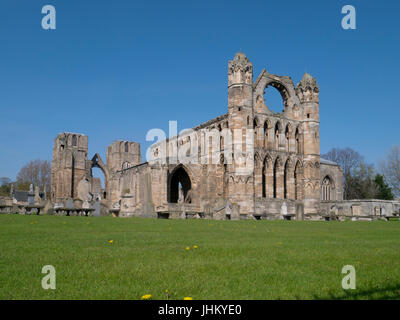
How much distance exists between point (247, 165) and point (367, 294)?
3268 centimetres

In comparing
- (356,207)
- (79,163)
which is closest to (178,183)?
(356,207)

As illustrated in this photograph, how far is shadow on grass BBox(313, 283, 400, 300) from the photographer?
4.32 m

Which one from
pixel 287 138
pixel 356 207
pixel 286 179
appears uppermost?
pixel 287 138

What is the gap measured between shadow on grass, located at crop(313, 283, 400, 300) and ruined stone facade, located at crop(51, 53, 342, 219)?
25690mm

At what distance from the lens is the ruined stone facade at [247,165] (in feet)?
121

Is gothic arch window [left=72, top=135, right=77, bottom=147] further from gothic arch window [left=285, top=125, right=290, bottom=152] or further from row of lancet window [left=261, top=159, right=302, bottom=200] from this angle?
gothic arch window [left=285, top=125, right=290, bottom=152]

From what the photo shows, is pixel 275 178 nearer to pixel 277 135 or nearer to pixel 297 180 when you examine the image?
pixel 297 180

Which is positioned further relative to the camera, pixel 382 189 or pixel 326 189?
pixel 382 189

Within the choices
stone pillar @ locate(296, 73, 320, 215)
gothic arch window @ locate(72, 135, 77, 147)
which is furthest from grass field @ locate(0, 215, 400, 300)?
gothic arch window @ locate(72, 135, 77, 147)

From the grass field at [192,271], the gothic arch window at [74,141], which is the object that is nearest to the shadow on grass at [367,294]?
the grass field at [192,271]

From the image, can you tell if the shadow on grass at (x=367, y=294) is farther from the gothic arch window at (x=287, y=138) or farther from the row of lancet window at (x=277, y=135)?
the gothic arch window at (x=287, y=138)

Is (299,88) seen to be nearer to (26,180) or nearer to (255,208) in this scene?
(255,208)

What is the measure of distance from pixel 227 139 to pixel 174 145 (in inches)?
567

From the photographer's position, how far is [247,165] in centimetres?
3706
